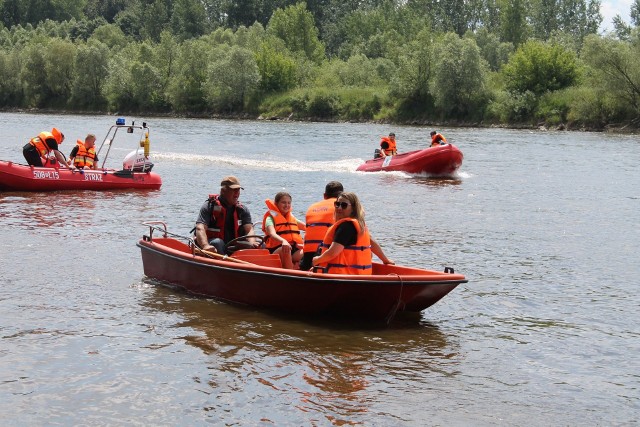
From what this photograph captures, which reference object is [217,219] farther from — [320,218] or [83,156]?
[83,156]

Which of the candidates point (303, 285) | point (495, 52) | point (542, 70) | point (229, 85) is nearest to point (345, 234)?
point (303, 285)

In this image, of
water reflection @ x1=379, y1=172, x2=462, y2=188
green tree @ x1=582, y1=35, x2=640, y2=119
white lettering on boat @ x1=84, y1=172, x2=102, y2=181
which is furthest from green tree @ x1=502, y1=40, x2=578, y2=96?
white lettering on boat @ x1=84, y1=172, x2=102, y2=181

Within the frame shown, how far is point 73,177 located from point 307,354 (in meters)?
13.7

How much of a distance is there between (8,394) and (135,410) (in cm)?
116

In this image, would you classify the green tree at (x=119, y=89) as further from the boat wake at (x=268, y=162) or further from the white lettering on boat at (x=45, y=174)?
the white lettering on boat at (x=45, y=174)

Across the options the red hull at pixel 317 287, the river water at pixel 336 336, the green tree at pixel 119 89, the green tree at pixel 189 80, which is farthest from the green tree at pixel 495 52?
the red hull at pixel 317 287

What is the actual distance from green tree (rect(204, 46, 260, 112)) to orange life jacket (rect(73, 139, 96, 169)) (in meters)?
49.9

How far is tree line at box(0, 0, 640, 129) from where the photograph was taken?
57.5 m

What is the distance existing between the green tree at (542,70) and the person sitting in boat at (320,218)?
53.8 m

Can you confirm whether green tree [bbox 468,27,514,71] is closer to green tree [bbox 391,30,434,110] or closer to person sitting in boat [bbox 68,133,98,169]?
green tree [bbox 391,30,434,110]

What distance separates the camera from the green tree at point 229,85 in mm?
71812

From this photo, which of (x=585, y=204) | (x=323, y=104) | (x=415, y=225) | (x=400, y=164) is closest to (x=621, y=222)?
(x=585, y=204)

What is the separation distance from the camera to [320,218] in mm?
10312

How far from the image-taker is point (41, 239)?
15336 millimetres
